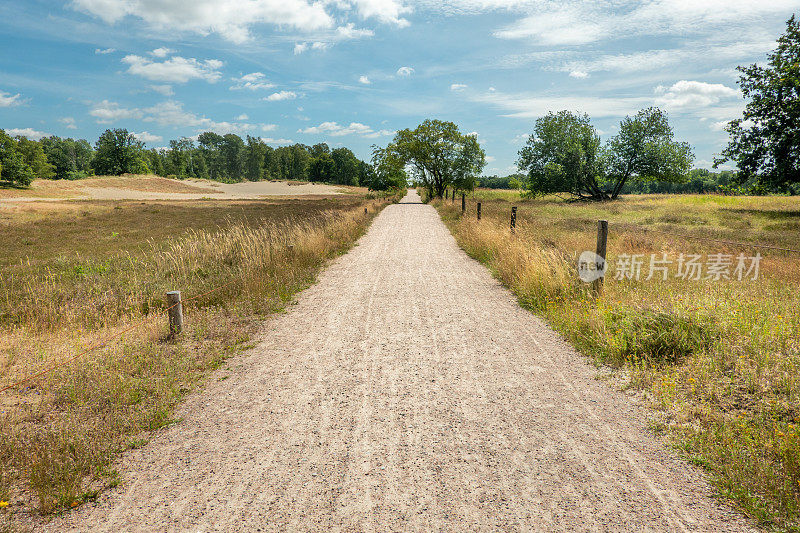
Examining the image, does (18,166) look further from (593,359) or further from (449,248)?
(593,359)

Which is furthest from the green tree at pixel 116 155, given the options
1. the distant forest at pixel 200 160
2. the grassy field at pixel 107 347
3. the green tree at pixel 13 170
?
the grassy field at pixel 107 347

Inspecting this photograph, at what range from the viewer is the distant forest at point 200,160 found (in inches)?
3969

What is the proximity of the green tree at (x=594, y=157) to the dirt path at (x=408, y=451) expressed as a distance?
144ft

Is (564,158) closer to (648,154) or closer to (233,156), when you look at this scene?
(648,154)

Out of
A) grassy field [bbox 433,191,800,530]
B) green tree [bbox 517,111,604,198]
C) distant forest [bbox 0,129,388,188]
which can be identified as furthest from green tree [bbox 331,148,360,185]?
grassy field [bbox 433,191,800,530]

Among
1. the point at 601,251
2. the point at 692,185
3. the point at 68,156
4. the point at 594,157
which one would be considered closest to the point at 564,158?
the point at 594,157

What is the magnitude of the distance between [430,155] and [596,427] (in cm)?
5010

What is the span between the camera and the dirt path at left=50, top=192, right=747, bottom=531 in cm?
272

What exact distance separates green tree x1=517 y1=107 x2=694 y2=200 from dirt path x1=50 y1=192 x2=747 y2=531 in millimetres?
43789

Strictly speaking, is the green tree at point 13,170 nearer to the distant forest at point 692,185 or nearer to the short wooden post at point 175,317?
the distant forest at point 692,185

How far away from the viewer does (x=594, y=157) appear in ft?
146

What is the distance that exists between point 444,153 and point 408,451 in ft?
167

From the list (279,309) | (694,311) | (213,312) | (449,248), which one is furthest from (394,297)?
(449,248)

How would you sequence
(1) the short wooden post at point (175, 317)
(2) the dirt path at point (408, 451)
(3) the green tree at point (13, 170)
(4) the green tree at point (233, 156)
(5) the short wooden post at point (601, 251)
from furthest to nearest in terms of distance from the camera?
(4) the green tree at point (233, 156) < (3) the green tree at point (13, 170) < (5) the short wooden post at point (601, 251) < (1) the short wooden post at point (175, 317) < (2) the dirt path at point (408, 451)
